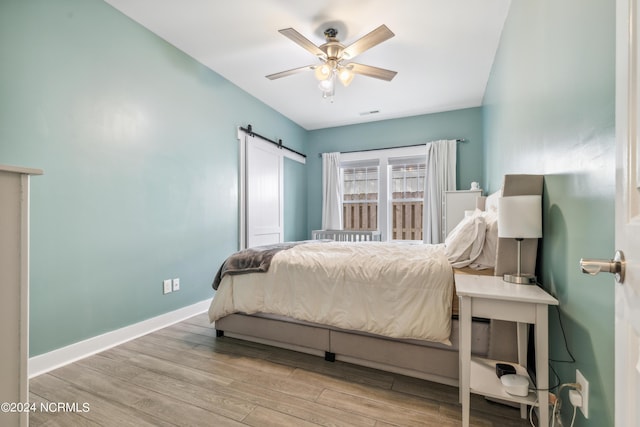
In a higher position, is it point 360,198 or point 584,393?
point 360,198

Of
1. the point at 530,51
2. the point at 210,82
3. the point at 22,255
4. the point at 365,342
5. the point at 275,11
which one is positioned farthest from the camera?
the point at 210,82

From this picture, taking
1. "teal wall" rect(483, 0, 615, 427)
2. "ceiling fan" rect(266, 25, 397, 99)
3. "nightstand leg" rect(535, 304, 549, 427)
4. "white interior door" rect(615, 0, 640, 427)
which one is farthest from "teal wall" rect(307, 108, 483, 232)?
"white interior door" rect(615, 0, 640, 427)

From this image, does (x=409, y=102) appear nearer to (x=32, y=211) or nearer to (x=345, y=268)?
(x=345, y=268)

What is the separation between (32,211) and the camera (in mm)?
1897

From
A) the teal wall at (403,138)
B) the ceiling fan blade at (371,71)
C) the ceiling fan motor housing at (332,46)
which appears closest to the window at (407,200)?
the teal wall at (403,138)

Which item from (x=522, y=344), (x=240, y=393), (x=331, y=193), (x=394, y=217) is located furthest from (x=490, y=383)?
(x=331, y=193)

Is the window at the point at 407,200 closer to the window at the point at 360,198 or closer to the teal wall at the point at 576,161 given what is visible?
the window at the point at 360,198

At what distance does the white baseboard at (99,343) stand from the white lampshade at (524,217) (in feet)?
9.71

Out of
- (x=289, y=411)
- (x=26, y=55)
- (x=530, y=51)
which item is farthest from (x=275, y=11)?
(x=289, y=411)

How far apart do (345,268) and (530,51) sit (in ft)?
6.02

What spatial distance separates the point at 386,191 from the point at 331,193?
101 cm

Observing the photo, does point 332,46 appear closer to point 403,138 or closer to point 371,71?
point 371,71

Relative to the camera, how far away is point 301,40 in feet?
7.77

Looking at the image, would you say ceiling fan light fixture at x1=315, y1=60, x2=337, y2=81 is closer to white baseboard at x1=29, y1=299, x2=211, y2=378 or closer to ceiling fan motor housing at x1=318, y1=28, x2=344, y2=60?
ceiling fan motor housing at x1=318, y1=28, x2=344, y2=60
